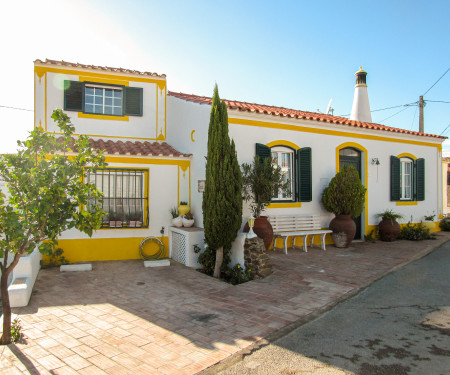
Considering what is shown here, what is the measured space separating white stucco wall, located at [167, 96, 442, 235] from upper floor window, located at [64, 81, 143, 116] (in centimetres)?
102

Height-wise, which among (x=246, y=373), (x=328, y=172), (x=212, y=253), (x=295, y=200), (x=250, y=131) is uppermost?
(x=250, y=131)

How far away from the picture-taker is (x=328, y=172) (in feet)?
34.2

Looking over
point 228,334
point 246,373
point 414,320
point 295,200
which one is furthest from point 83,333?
point 295,200

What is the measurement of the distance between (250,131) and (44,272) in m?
5.72

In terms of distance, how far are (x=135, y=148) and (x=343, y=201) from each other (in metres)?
5.80

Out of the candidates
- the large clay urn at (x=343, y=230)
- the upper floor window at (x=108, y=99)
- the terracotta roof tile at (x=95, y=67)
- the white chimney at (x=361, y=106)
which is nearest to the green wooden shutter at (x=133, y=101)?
the upper floor window at (x=108, y=99)

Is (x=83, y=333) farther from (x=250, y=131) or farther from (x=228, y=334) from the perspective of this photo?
(x=250, y=131)

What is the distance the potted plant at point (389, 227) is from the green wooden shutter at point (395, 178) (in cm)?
90

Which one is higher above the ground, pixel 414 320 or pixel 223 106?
pixel 223 106

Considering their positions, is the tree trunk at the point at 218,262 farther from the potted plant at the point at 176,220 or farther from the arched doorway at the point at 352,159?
the arched doorway at the point at 352,159

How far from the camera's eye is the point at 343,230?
989 cm

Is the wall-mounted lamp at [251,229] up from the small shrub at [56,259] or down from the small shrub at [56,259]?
up

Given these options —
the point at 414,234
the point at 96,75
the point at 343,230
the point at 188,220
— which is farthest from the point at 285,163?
the point at 96,75

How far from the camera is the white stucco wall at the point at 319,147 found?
886cm
